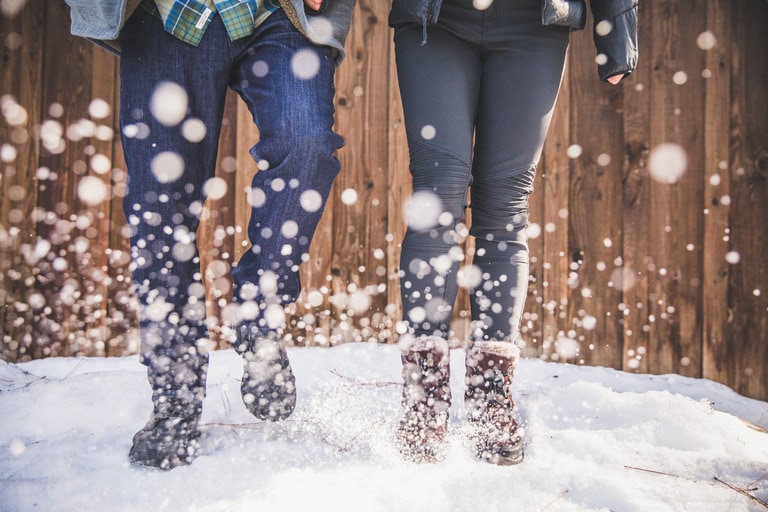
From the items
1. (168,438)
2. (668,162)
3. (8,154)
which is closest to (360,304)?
(168,438)

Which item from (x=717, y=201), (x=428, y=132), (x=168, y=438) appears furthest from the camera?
(x=717, y=201)

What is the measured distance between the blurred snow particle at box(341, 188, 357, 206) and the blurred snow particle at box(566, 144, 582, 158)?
2.56 ft

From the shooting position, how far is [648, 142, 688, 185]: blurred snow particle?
62.5 inches

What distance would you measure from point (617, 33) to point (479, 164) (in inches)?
15.3

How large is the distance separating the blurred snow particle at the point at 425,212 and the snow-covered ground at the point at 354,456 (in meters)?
0.44

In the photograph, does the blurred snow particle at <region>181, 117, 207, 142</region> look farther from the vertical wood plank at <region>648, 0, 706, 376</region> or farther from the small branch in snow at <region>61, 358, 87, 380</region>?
the vertical wood plank at <region>648, 0, 706, 376</region>

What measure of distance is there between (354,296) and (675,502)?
1098 mm

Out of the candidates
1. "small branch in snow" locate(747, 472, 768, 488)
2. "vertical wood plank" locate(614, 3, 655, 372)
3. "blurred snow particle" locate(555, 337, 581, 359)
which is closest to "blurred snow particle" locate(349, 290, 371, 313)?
"blurred snow particle" locate(555, 337, 581, 359)

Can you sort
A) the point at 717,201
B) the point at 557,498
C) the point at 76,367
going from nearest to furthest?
the point at 557,498
the point at 76,367
the point at 717,201

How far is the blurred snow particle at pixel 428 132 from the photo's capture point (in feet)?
3.04

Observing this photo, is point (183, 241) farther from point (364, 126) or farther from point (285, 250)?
point (364, 126)

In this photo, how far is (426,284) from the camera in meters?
0.90

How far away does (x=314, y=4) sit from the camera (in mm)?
896

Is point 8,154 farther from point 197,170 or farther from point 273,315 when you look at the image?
point 273,315
